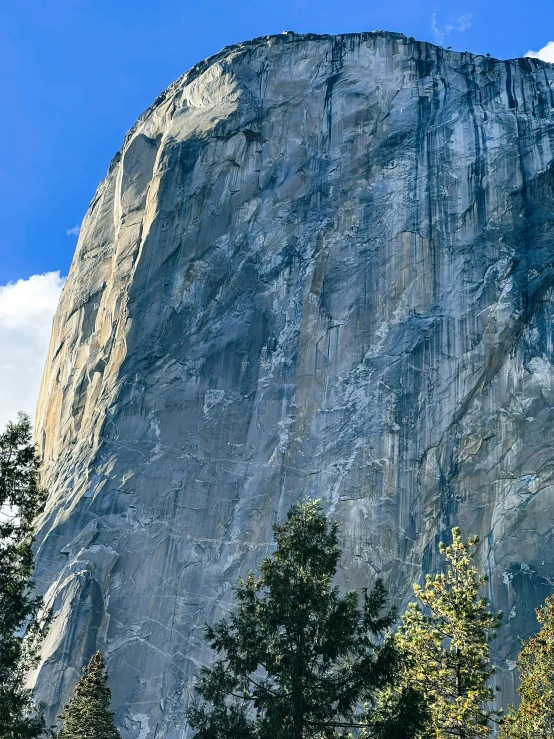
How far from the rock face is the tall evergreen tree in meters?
22.8

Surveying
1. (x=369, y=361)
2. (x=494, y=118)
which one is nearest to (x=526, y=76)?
(x=494, y=118)

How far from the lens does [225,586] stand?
1572 inches

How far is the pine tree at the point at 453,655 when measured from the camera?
15805 millimetres

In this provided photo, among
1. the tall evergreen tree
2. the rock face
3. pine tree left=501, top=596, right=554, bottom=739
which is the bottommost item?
the tall evergreen tree

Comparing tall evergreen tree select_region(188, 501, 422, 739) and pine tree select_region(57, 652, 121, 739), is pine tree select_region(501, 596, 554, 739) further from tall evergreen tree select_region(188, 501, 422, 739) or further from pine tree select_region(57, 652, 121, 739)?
pine tree select_region(57, 652, 121, 739)

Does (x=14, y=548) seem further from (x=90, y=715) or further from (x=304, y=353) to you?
(x=304, y=353)

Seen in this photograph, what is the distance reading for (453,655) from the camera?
16.4m

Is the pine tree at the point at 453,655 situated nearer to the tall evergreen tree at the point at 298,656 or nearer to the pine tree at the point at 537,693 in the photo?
the tall evergreen tree at the point at 298,656

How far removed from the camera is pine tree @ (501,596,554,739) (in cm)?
1938

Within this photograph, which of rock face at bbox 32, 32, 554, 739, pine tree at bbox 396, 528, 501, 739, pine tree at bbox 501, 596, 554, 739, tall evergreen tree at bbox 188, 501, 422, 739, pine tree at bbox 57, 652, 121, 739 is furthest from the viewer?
rock face at bbox 32, 32, 554, 739

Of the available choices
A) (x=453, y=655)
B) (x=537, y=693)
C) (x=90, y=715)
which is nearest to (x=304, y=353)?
(x=90, y=715)

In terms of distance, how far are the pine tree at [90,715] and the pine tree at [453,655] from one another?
7.90 m

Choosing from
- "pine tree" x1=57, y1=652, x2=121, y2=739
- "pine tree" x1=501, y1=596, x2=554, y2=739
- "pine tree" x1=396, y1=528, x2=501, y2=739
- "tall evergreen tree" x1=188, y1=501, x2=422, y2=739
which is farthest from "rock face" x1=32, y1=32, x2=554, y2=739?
"tall evergreen tree" x1=188, y1=501, x2=422, y2=739

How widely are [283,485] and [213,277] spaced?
1242 centimetres
